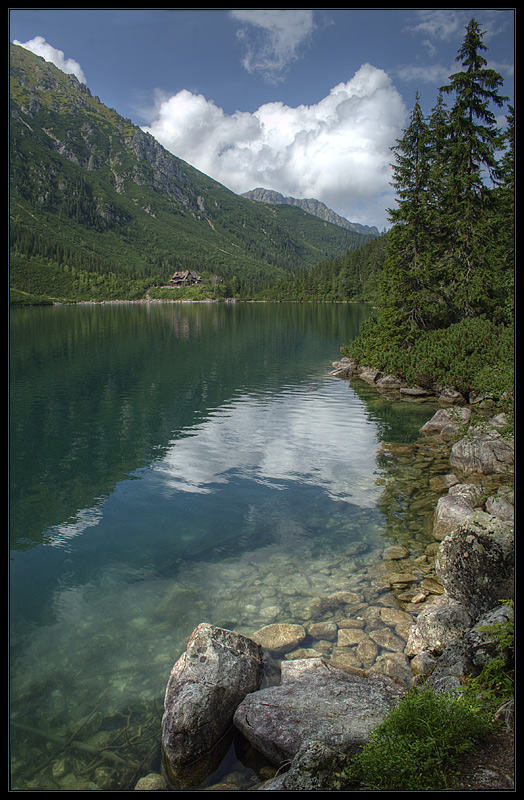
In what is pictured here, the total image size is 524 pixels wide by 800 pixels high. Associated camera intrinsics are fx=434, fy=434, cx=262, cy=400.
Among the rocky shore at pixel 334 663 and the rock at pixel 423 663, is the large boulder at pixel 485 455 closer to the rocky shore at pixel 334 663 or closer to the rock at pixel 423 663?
the rocky shore at pixel 334 663

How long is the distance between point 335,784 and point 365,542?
893 cm

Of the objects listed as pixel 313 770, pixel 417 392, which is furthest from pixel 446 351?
pixel 313 770

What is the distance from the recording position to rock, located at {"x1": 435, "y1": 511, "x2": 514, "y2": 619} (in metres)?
9.28

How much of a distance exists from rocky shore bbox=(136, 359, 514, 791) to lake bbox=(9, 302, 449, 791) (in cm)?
34

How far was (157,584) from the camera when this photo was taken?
467 inches

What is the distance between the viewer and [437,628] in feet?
28.8

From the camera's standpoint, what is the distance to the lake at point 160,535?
8.06 meters

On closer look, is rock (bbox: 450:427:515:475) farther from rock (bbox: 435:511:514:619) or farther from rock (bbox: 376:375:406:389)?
rock (bbox: 376:375:406:389)

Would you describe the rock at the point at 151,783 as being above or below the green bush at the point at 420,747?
below

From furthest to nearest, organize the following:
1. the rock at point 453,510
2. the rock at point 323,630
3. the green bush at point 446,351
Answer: the green bush at point 446,351
the rock at point 453,510
the rock at point 323,630

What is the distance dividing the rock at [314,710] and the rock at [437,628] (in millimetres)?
1196

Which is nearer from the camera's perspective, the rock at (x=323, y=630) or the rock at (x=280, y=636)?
the rock at (x=280, y=636)

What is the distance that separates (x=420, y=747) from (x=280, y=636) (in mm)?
5052

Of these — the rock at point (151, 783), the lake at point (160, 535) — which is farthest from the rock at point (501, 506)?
the rock at point (151, 783)
